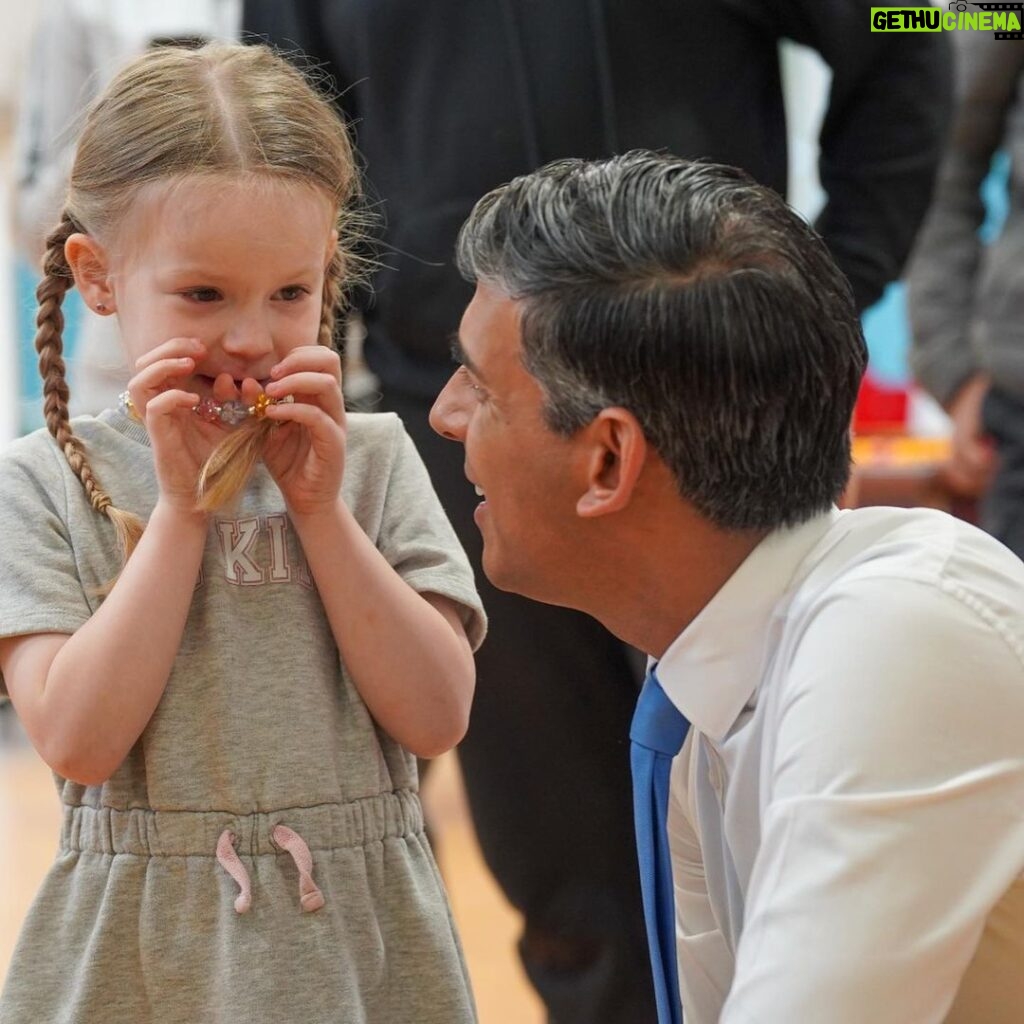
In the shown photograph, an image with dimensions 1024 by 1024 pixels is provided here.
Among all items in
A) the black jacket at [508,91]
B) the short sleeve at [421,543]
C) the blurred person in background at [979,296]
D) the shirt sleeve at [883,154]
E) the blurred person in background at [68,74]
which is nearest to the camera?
the short sleeve at [421,543]

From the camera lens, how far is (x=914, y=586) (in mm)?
1304

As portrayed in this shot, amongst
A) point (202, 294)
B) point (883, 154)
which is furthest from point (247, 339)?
point (883, 154)

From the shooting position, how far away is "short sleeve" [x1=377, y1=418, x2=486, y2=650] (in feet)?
5.22

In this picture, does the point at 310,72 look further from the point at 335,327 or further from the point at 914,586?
the point at 914,586

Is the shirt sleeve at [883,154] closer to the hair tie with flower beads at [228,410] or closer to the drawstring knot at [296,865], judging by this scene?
the hair tie with flower beads at [228,410]

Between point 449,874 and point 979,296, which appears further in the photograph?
point 449,874

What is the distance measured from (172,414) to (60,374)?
18 cm

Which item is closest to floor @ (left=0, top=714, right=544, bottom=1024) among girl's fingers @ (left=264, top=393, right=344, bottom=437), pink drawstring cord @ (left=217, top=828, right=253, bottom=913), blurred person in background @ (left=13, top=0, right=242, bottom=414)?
blurred person in background @ (left=13, top=0, right=242, bottom=414)

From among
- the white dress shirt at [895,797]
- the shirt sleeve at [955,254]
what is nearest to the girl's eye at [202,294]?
the white dress shirt at [895,797]

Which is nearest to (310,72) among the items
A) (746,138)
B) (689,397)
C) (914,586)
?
(746,138)

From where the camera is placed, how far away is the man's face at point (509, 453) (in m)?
1.47

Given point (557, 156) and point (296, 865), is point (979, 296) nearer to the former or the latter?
point (557, 156)

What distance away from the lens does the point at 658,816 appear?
151 centimetres

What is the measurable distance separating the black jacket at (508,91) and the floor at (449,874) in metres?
0.77
